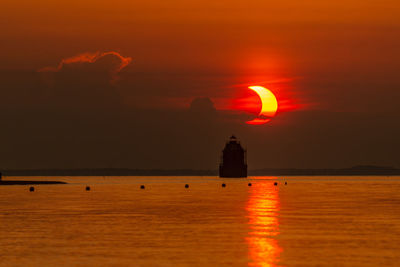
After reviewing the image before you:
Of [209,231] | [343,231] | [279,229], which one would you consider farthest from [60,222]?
[343,231]

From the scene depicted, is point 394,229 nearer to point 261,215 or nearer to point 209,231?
point 209,231

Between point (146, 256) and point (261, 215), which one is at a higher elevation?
point (261, 215)

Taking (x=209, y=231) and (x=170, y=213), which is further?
(x=170, y=213)

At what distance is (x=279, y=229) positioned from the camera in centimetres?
4425

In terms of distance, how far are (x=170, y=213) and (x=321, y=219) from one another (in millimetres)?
13390

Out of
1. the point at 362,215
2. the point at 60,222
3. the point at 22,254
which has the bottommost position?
the point at 22,254

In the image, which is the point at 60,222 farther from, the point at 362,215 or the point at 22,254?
the point at 362,215

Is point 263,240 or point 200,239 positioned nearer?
point 263,240

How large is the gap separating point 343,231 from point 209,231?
7.78m

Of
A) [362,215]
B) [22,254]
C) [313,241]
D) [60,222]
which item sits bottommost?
[22,254]

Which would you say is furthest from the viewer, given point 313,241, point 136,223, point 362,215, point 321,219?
point 362,215

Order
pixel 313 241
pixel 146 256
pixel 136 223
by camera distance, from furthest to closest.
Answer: pixel 136 223 < pixel 313 241 < pixel 146 256

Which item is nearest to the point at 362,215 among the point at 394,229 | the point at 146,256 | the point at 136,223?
the point at 394,229

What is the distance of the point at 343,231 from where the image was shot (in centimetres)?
4303
